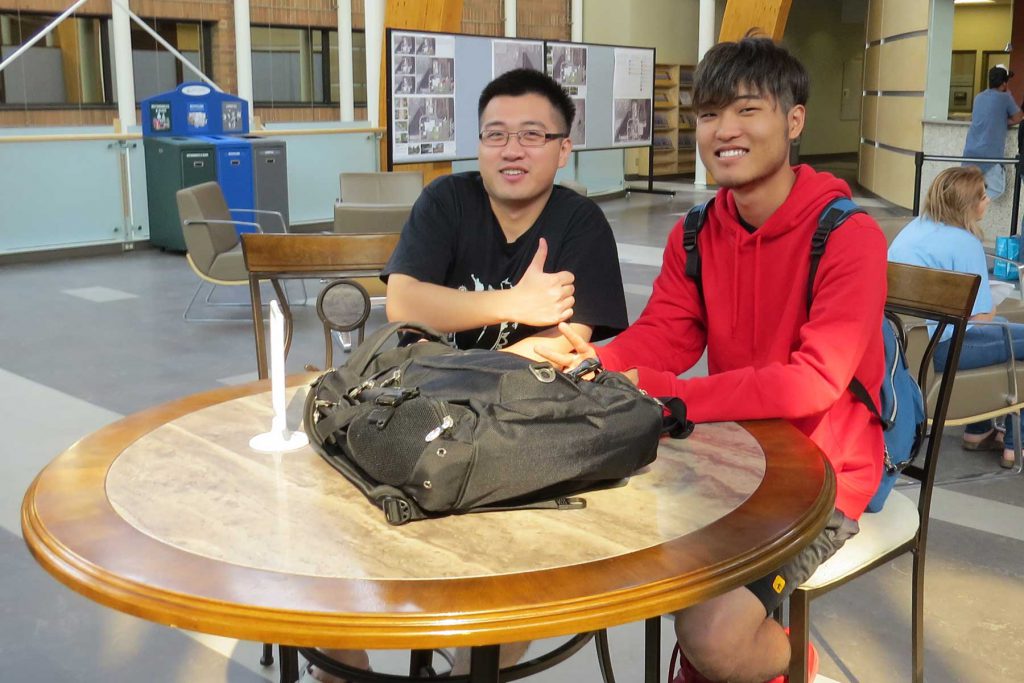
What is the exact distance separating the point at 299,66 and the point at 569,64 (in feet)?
10.6

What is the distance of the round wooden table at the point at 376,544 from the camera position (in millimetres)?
1043

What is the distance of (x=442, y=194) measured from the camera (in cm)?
227

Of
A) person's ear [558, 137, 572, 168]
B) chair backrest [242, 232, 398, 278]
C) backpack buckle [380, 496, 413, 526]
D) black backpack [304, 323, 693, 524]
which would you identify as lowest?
backpack buckle [380, 496, 413, 526]

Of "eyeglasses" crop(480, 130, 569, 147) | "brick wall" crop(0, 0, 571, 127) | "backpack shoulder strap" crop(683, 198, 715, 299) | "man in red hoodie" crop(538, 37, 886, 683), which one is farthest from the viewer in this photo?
"brick wall" crop(0, 0, 571, 127)

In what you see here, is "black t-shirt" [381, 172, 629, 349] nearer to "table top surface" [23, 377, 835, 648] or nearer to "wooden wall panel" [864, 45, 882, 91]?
"table top surface" [23, 377, 835, 648]

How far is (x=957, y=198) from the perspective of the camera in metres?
3.63

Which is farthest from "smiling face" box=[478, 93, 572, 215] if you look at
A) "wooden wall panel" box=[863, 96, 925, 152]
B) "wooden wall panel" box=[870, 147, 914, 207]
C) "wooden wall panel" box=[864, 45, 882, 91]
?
"wooden wall panel" box=[864, 45, 882, 91]

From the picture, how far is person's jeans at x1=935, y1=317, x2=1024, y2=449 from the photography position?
3510mm

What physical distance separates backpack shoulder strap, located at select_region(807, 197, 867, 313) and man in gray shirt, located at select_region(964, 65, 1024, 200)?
8434mm

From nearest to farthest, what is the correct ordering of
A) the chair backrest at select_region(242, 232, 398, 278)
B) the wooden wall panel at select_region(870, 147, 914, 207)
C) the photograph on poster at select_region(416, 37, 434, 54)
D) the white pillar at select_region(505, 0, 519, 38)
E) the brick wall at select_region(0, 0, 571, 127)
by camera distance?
the chair backrest at select_region(242, 232, 398, 278), the photograph on poster at select_region(416, 37, 434, 54), the brick wall at select_region(0, 0, 571, 127), the wooden wall panel at select_region(870, 147, 914, 207), the white pillar at select_region(505, 0, 519, 38)

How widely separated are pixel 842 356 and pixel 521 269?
0.72m

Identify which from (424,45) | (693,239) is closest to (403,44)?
(424,45)

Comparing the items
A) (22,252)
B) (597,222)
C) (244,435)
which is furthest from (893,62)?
(244,435)

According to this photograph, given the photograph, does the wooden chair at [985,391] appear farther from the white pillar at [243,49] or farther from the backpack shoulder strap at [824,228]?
the white pillar at [243,49]
